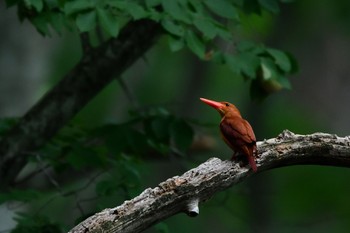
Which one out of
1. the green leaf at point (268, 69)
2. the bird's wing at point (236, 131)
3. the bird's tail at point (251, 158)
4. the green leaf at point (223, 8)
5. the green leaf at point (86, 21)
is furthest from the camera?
the green leaf at point (268, 69)

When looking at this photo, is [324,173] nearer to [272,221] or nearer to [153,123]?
[272,221]

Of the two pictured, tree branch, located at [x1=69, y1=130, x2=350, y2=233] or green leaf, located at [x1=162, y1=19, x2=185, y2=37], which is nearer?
tree branch, located at [x1=69, y1=130, x2=350, y2=233]

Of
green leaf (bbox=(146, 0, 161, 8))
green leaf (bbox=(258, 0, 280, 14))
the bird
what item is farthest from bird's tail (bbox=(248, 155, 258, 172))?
green leaf (bbox=(258, 0, 280, 14))

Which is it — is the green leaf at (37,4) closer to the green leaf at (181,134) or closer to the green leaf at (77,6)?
the green leaf at (77,6)

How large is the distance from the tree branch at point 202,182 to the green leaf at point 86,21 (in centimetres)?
117

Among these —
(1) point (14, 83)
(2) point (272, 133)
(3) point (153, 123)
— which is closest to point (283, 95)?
(2) point (272, 133)

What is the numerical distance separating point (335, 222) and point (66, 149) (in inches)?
273

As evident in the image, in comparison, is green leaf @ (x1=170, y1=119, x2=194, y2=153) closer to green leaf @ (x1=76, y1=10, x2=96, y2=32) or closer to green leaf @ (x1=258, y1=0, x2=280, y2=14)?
green leaf @ (x1=258, y1=0, x2=280, y2=14)

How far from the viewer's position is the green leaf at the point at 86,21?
5.58m

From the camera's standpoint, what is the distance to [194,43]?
5.90m

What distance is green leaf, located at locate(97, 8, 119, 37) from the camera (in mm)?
5602

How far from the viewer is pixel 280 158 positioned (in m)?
4.83

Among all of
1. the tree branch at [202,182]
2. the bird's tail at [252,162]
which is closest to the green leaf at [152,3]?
the tree branch at [202,182]

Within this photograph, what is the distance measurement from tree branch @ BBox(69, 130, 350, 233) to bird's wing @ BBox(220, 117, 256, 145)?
7 cm
